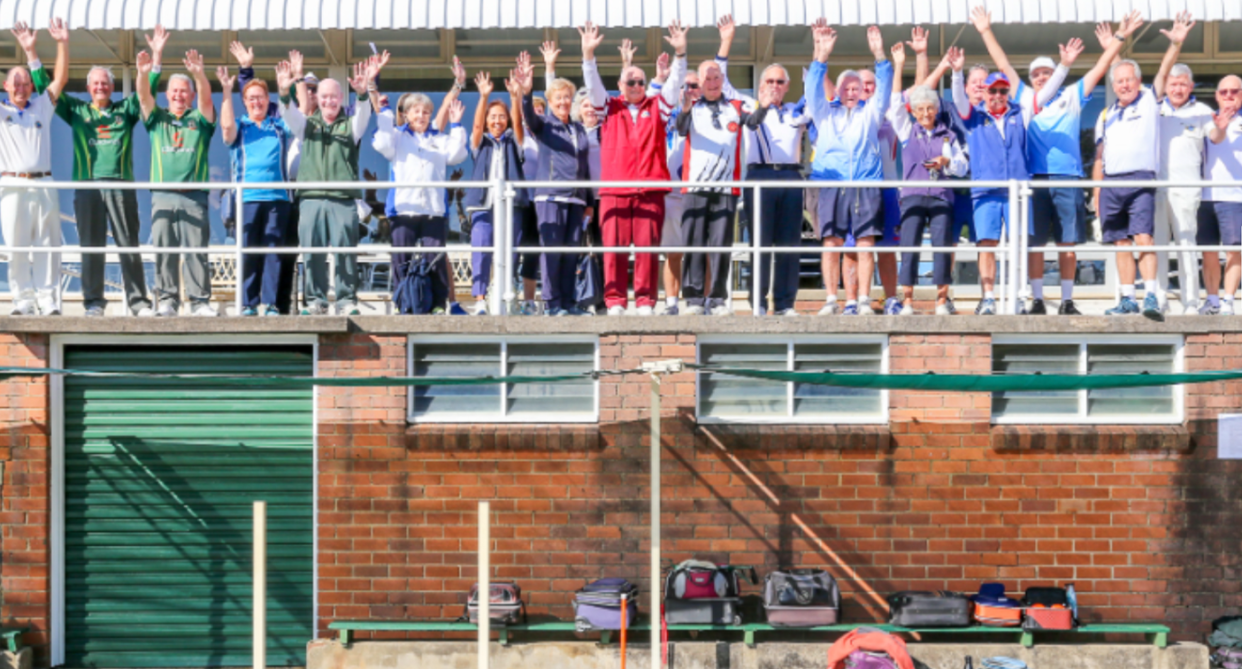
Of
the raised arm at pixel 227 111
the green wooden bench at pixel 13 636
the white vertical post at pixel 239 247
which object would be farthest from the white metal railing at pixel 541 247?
the green wooden bench at pixel 13 636

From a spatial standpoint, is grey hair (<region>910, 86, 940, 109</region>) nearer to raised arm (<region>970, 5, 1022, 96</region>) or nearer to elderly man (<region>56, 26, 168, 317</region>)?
raised arm (<region>970, 5, 1022, 96</region>)

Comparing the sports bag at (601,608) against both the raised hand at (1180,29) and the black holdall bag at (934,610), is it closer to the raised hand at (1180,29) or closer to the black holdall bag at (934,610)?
the black holdall bag at (934,610)

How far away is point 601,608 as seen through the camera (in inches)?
325

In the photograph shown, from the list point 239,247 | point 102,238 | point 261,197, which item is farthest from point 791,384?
point 102,238

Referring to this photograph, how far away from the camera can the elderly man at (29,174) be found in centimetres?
883

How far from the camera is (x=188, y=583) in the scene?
28.9 ft

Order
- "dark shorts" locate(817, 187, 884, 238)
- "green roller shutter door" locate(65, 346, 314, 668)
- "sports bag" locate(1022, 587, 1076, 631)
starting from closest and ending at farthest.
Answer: "sports bag" locate(1022, 587, 1076, 631) → "green roller shutter door" locate(65, 346, 314, 668) → "dark shorts" locate(817, 187, 884, 238)

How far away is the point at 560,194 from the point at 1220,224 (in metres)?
5.07

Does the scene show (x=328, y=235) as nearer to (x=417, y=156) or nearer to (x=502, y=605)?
(x=417, y=156)

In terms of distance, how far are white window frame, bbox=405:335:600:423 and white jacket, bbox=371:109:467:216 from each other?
1029 millimetres

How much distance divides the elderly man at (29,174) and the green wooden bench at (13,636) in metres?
2.35

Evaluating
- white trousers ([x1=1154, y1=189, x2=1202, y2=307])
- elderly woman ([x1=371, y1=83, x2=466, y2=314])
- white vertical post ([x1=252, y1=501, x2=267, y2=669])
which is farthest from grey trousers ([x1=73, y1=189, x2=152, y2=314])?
white trousers ([x1=1154, y1=189, x2=1202, y2=307])

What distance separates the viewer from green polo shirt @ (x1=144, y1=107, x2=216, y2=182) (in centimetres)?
895

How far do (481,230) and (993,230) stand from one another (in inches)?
157
